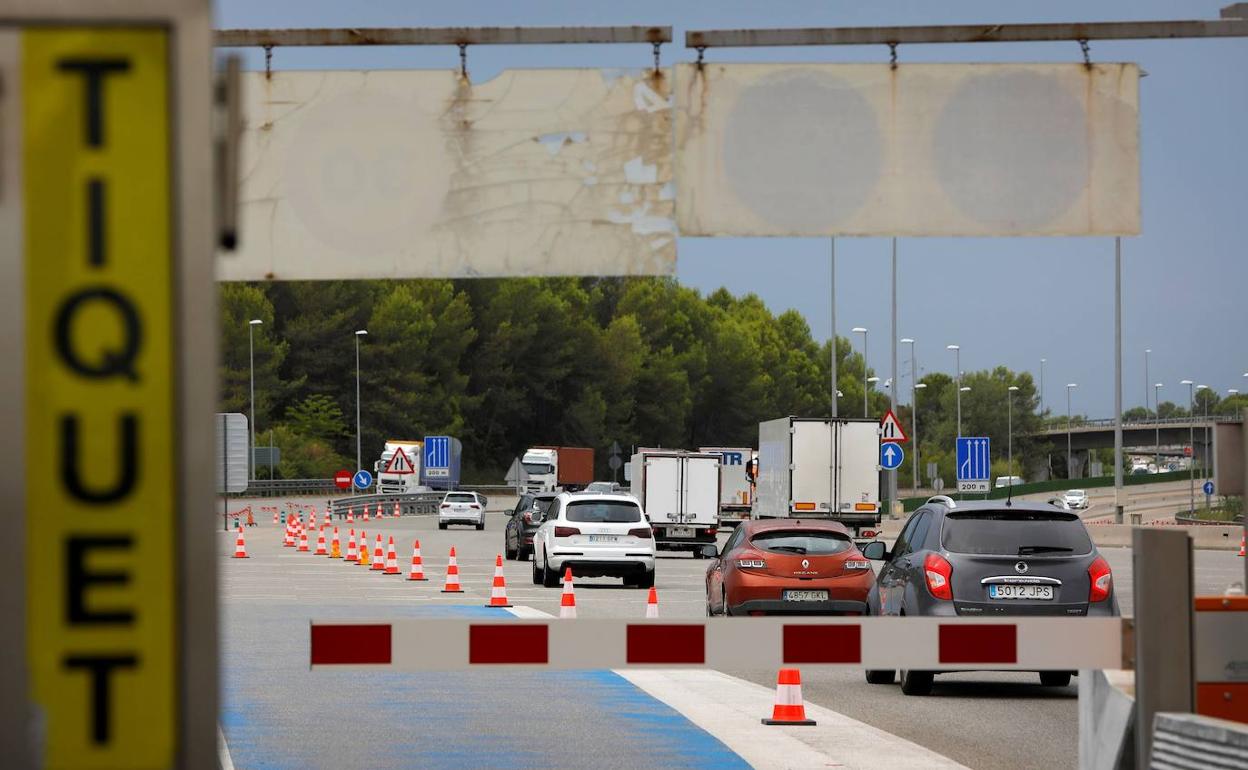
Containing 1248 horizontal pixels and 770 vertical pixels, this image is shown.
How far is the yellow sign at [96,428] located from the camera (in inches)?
132

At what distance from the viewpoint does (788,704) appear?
13.8 m

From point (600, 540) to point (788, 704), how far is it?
65.1ft

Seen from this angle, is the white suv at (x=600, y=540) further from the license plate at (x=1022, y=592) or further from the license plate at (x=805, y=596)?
the license plate at (x=1022, y=592)

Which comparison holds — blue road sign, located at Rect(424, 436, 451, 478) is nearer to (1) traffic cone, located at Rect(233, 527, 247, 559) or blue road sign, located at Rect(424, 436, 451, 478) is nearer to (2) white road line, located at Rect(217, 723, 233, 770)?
(1) traffic cone, located at Rect(233, 527, 247, 559)

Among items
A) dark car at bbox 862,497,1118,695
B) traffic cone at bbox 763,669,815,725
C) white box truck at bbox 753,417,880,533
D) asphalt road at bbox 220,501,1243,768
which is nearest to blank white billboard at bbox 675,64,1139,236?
asphalt road at bbox 220,501,1243,768

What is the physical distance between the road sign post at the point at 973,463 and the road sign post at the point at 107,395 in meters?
49.1

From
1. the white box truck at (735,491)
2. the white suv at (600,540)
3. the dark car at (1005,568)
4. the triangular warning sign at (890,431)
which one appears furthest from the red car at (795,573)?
the white box truck at (735,491)

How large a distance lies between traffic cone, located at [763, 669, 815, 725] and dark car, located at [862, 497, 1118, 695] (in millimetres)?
2825

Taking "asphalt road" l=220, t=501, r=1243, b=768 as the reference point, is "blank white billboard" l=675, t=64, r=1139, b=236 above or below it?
above

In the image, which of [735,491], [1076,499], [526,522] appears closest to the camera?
[526,522]

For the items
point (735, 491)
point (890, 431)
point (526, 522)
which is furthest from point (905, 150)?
point (735, 491)

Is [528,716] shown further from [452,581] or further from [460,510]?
[460,510]

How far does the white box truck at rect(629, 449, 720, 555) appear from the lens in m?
53.2

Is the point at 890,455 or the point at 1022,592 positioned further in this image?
the point at 890,455
